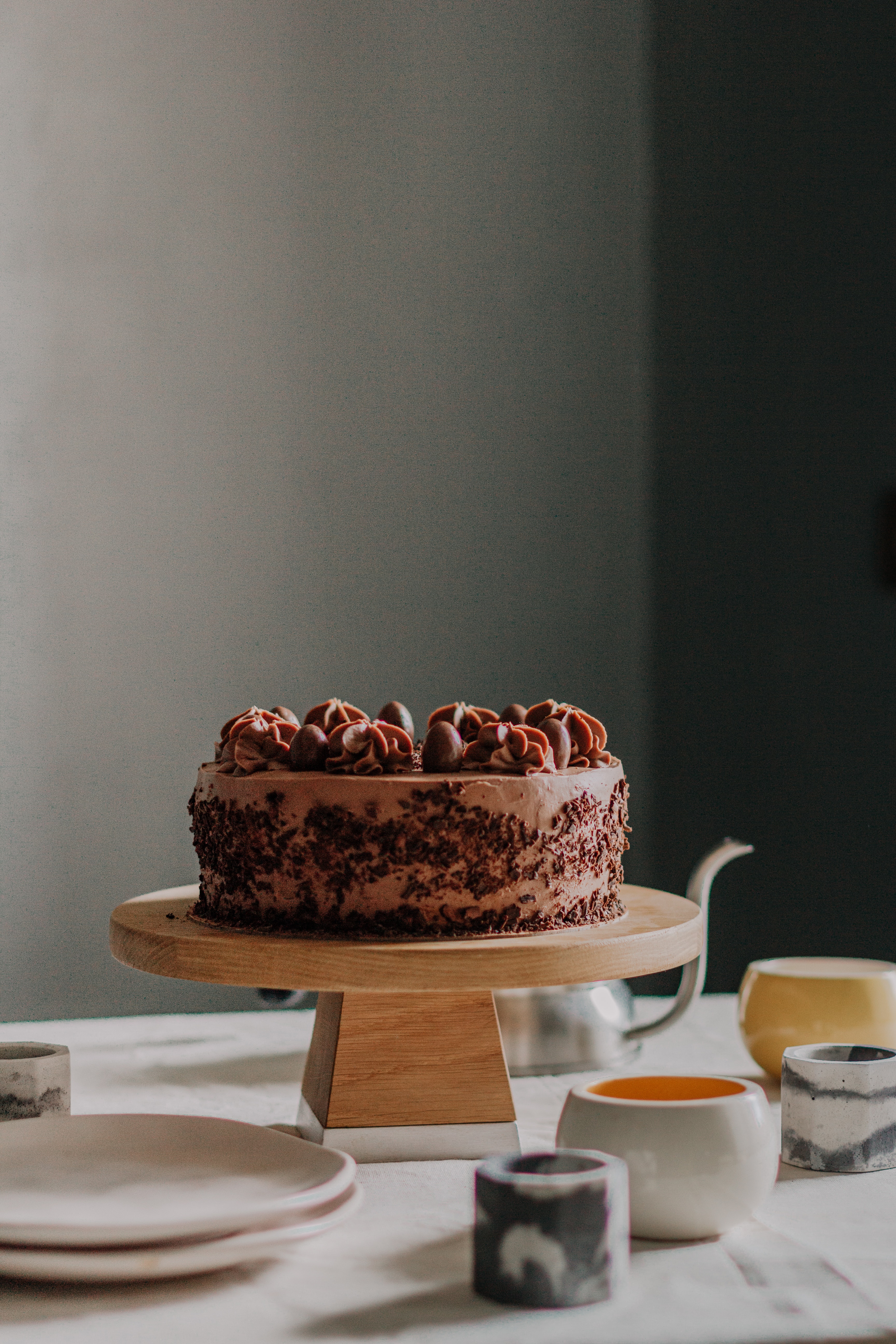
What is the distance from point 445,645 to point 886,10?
4.44 ft

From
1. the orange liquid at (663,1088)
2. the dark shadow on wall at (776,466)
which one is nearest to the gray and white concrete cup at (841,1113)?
the orange liquid at (663,1088)

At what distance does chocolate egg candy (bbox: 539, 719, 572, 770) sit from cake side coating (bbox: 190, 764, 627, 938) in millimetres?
33

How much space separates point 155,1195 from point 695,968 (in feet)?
2.31

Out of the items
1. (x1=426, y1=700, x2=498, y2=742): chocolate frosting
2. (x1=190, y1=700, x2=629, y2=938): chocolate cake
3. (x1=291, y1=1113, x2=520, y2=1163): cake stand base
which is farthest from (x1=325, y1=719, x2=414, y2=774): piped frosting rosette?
(x1=291, y1=1113, x2=520, y2=1163): cake stand base

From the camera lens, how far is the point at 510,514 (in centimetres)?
254

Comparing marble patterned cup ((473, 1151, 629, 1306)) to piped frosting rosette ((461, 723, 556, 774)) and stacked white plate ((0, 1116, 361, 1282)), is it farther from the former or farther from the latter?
piped frosting rosette ((461, 723, 556, 774))

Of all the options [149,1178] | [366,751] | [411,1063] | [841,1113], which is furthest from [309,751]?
[841,1113]

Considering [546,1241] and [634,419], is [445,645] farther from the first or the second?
[546,1241]

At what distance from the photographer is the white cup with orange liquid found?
83 centimetres

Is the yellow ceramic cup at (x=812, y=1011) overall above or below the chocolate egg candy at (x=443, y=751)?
below

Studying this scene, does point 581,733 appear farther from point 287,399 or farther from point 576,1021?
point 287,399

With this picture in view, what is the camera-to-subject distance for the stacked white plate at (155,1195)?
2.45ft

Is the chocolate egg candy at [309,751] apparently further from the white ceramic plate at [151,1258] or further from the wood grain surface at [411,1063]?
the white ceramic plate at [151,1258]

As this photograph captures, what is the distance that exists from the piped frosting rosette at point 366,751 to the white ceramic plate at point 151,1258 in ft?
1.40
